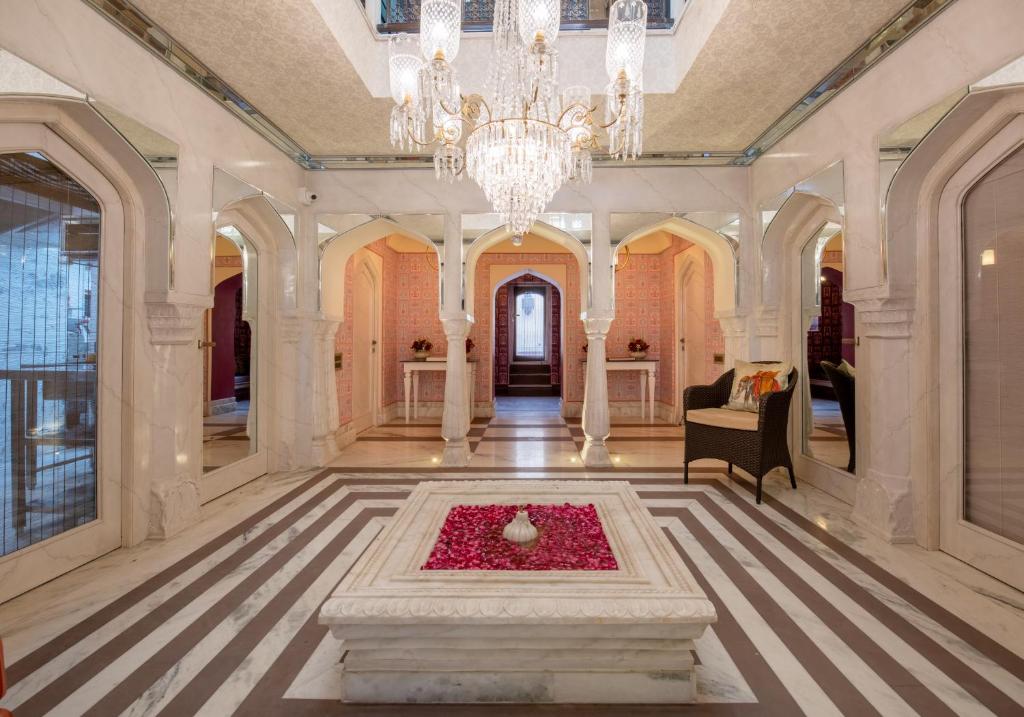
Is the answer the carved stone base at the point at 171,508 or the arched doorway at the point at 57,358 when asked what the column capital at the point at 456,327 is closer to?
the carved stone base at the point at 171,508

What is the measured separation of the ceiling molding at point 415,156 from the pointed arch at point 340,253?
69 centimetres

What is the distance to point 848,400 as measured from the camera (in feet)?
14.5

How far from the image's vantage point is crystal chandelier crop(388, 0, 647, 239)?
2.80 metres

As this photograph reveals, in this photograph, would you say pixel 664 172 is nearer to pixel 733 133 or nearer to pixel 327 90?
pixel 733 133

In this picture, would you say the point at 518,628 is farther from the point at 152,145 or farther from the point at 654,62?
the point at 654,62

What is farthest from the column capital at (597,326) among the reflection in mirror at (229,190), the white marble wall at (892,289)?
the reflection in mirror at (229,190)

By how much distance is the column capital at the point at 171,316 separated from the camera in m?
3.66

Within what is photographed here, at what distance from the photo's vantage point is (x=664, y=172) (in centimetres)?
578

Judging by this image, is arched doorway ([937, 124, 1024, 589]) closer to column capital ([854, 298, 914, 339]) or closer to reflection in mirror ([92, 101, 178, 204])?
column capital ([854, 298, 914, 339])

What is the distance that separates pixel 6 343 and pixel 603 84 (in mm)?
4435

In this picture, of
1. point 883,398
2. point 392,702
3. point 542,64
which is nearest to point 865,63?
point 883,398

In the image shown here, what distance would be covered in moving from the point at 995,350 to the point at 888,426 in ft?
2.69

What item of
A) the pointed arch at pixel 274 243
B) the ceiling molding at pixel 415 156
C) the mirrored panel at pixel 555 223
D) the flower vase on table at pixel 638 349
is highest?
the ceiling molding at pixel 415 156

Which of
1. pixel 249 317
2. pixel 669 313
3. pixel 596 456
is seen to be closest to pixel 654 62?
pixel 596 456
